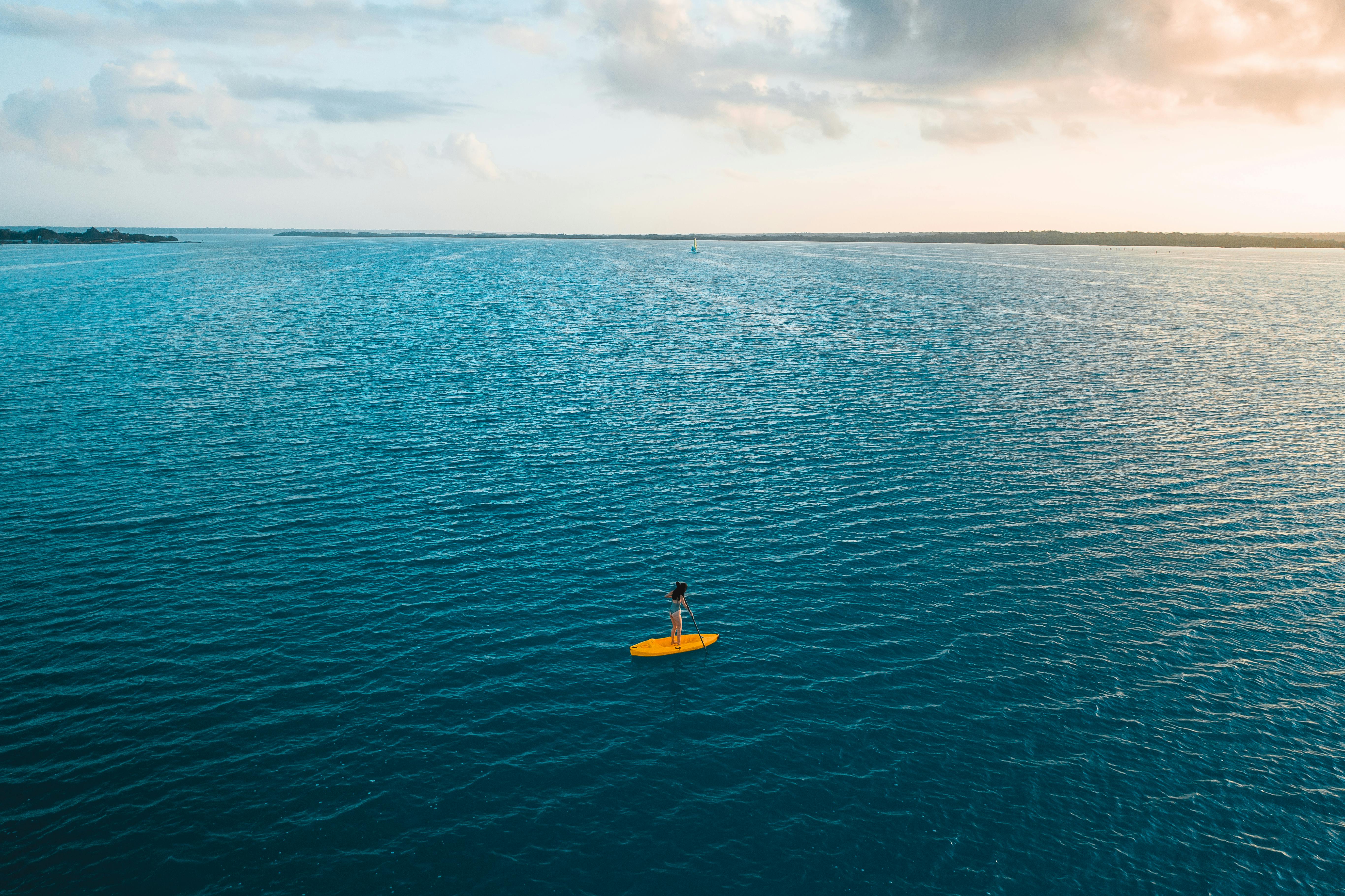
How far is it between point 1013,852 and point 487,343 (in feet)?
364

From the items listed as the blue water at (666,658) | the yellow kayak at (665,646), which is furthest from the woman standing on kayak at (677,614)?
the blue water at (666,658)

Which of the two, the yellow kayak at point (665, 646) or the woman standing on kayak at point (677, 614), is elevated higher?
the woman standing on kayak at point (677, 614)

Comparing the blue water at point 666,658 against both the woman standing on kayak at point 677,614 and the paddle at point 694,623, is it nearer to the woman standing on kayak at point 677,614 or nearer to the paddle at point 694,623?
the paddle at point 694,623

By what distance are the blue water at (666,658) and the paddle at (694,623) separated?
0.77 meters

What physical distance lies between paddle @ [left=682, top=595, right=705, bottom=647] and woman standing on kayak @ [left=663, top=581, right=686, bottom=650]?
0.68 ft

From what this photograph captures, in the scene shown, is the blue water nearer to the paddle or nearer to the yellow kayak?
the yellow kayak

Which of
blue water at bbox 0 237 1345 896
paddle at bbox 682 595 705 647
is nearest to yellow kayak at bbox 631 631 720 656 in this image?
paddle at bbox 682 595 705 647

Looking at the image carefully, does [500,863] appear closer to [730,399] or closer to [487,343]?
[730,399]

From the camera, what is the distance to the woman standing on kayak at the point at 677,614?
37.2 meters

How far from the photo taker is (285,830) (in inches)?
1048

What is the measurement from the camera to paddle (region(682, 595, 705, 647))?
37344mm

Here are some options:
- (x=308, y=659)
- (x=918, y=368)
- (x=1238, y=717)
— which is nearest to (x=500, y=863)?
(x=308, y=659)

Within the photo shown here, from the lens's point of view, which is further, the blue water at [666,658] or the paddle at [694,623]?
the paddle at [694,623]

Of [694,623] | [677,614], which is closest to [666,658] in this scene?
[694,623]
